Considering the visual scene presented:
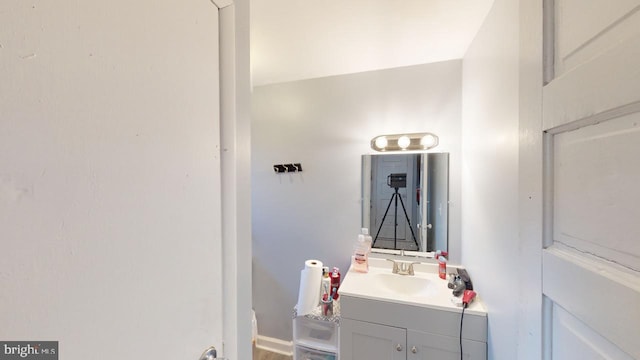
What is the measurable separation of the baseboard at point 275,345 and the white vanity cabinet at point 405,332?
78cm

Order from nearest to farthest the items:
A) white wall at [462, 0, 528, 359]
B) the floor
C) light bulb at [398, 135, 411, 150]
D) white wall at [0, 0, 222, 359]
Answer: white wall at [0, 0, 222, 359]
white wall at [462, 0, 528, 359]
light bulb at [398, 135, 411, 150]
the floor

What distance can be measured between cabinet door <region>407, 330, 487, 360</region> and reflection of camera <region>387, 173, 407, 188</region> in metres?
0.90

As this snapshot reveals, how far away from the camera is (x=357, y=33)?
129 centimetres

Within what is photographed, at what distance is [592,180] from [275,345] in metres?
2.26

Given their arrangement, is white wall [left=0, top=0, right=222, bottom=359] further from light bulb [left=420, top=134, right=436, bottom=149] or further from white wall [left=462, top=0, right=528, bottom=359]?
light bulb [left=420, top=134, right=436, bottom=149]

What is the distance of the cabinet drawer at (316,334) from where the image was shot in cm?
155

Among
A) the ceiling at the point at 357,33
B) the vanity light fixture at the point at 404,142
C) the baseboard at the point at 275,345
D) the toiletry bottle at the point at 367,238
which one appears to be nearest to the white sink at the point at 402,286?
the toiletry bottle at the point at 367,238

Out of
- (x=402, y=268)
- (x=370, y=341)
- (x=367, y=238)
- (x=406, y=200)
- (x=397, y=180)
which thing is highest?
(x=397, y=180)

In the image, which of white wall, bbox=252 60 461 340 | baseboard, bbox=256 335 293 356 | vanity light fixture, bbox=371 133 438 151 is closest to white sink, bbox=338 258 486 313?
white wall, bbox=252 60 461 340

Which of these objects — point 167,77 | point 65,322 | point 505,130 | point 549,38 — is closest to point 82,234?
point 65,322

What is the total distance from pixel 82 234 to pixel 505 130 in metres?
1.24

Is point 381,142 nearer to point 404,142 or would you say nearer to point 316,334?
point 404,142

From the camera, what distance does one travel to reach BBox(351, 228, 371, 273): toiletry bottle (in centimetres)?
164

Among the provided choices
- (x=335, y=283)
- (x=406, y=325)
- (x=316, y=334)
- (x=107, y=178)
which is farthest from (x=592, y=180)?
(x=316, y=334)
